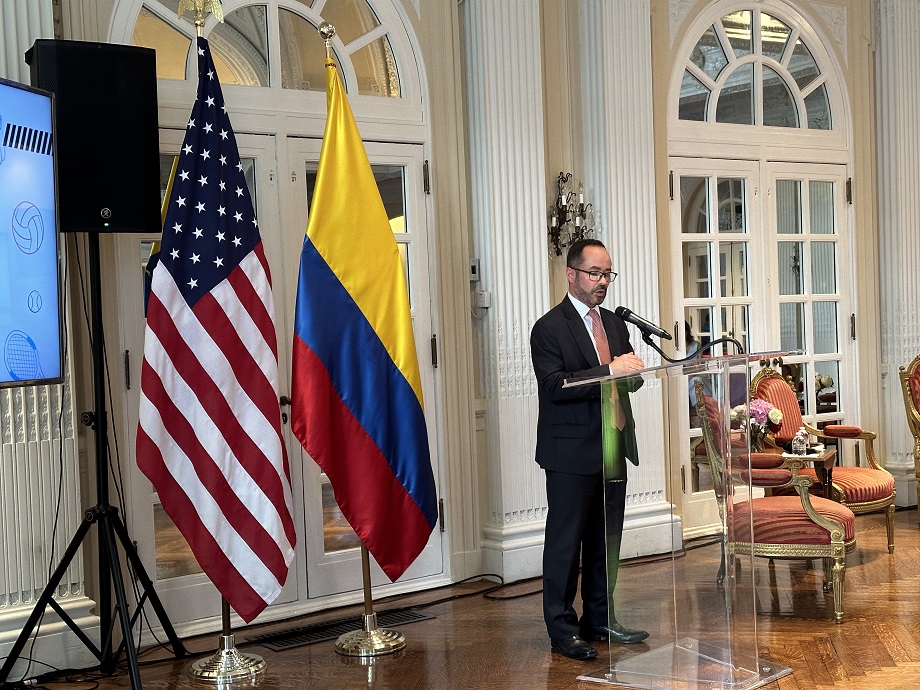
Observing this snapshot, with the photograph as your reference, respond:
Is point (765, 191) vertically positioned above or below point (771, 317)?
above

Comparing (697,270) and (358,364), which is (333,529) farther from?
(697,270)

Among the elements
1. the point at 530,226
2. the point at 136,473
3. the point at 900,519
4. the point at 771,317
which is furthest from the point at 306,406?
the point at 900,519

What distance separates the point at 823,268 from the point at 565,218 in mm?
2433

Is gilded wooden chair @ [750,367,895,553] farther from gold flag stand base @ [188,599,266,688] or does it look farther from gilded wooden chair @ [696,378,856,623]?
gold flag stand base @ [188,599,266,688]

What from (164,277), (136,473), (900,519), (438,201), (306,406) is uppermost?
(438,201)

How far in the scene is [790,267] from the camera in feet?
25.1

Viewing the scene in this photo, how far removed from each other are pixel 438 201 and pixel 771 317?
9.10 ft

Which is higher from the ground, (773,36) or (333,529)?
(773,36)

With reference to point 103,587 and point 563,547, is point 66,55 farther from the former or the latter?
point 563,547

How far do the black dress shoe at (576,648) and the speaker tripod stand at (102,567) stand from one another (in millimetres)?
1745

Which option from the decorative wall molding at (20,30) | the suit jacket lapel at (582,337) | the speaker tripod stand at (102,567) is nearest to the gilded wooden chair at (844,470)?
the suit jacket lapel at (582,337)

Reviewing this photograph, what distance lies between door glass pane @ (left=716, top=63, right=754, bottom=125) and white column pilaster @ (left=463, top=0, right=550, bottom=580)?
170cm

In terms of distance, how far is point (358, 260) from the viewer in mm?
4840

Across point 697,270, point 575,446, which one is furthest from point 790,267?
point 575,446
